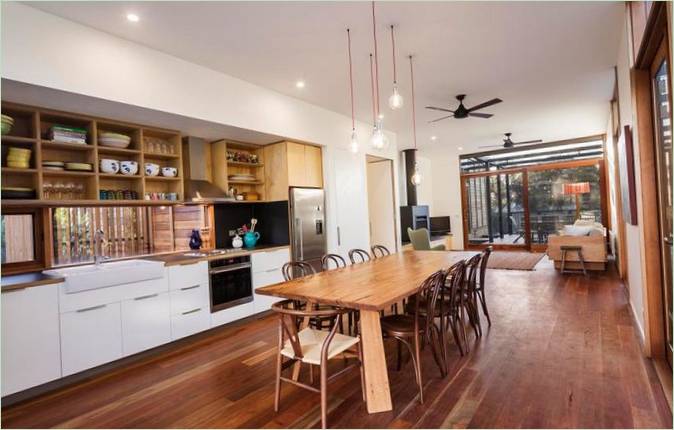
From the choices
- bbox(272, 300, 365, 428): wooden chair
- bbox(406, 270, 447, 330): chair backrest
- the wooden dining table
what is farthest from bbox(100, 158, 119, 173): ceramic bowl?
bbox(406, 270, 447, 330): chair backrest

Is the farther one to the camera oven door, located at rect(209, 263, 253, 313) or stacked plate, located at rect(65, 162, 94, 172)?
oven door, located at rect(209, 263, 253, 313)

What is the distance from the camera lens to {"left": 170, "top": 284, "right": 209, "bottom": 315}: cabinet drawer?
3.55 meters

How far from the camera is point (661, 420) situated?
Answer: 79.2 inches

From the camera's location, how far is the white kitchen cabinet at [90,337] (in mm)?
2805

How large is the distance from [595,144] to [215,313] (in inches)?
Result: 373

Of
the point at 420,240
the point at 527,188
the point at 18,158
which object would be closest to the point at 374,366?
the point at 18,158

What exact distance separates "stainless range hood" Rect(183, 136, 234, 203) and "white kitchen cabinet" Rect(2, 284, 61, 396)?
1728 mm

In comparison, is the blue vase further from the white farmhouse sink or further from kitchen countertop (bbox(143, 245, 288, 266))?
the white farmhouse sink

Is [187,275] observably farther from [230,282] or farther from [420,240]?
[420,240]

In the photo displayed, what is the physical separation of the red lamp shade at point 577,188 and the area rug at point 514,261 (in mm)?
1845

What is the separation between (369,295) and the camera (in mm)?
2309

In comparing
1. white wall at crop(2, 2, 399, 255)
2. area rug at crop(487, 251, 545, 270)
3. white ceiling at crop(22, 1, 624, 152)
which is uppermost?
white ceiling at crop(22, 1, 624, 152)

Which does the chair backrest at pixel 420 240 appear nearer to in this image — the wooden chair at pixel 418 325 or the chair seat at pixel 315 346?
the wooden chair at pixel 418 325

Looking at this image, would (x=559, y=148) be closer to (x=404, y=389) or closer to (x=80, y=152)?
(x=404, y=389)
